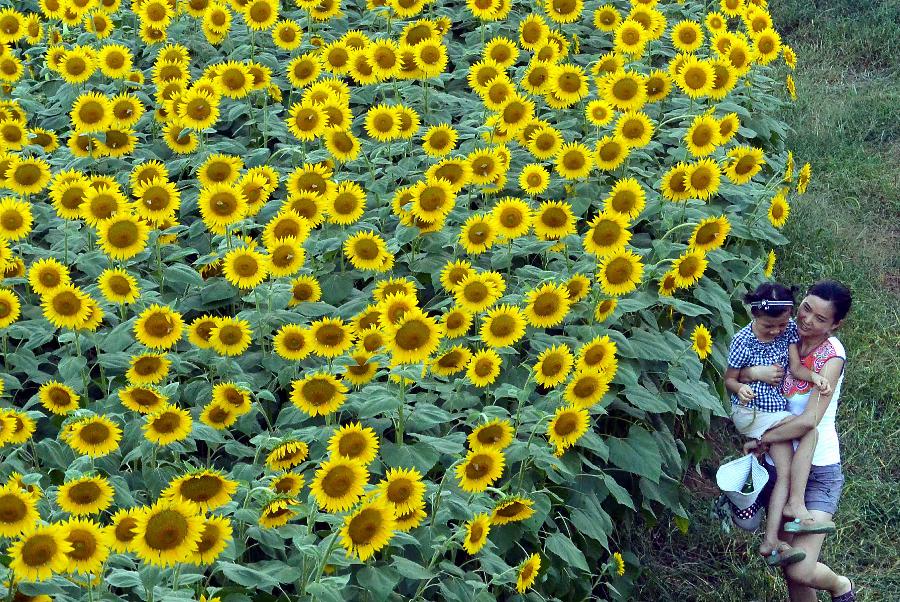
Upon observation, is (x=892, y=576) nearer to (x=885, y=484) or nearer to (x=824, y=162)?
(x=885, y=484)

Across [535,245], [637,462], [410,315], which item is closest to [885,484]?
[637,462]

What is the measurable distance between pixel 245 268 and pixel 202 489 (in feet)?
4.61

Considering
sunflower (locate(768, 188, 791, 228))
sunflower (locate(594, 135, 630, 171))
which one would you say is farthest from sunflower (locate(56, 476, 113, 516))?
sunflower (locate(768, 188, 791, 228))

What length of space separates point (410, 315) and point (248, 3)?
3179 millimetres

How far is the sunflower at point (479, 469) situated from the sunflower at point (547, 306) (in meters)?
0.86

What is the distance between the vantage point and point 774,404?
4848 millimetres

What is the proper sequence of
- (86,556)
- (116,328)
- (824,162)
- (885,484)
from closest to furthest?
(86,556), (116,328), (885,484), (824,162)

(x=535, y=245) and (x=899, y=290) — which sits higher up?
(x=535, y=245)

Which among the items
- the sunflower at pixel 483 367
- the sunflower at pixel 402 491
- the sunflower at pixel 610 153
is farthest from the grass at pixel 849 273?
the sunflower at pixel 402 491

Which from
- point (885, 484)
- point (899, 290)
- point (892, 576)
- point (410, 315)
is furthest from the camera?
point (899, 290)

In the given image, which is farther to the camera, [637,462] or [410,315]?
[637,462]

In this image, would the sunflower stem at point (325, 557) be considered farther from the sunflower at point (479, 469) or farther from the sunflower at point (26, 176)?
the sunflower at point (26, 176)

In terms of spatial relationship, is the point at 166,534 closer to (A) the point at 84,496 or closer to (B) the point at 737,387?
(A) the point at 84,496

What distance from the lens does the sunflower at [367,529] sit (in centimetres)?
325
